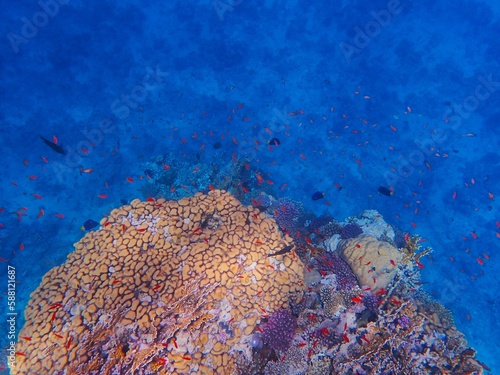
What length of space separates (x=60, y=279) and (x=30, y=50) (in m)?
21.8

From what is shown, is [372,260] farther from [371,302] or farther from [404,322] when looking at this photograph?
[404,322]

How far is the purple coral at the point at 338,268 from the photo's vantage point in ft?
21.9

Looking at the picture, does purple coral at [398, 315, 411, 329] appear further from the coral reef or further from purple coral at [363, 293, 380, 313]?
the coral reef

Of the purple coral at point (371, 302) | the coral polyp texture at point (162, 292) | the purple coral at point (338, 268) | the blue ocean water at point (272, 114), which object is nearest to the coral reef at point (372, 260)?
the purple coral at point (338, 268)

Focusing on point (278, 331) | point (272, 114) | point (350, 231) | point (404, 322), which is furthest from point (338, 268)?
point (272, 114)

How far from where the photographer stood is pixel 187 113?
1909 cm

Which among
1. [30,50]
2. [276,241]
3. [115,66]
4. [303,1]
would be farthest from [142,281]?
[303,1]

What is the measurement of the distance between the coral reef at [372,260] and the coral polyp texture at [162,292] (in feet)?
5.63

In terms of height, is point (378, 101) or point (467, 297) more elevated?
point (378, 101)

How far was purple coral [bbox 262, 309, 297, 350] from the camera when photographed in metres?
5.75

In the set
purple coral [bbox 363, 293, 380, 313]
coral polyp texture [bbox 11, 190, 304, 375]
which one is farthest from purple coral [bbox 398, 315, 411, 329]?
coral polyp texture [bbox 11, 190, 304, 375]

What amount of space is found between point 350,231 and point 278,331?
444 cm

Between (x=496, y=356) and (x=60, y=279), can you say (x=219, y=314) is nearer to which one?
(x=60, y=279)

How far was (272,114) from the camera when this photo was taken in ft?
64.0
